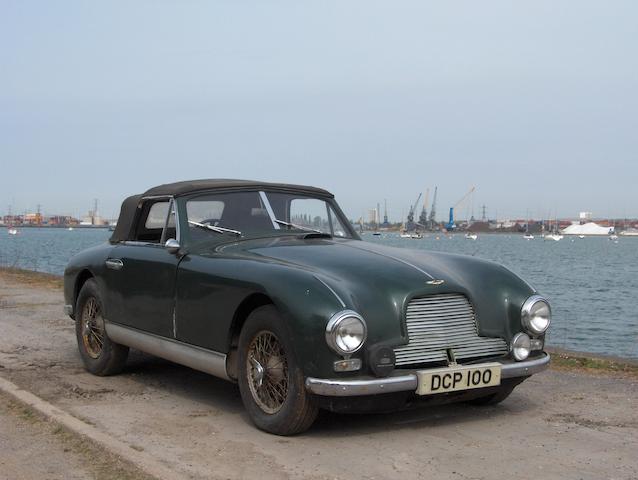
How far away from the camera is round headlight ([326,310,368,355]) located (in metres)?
4.62

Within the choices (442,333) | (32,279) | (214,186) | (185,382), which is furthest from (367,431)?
(32,279)

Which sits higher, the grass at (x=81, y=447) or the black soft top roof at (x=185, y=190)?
the black soft top roof at (x=185, y=190)

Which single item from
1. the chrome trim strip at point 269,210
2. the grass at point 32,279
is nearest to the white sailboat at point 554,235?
the grass at point 32,279

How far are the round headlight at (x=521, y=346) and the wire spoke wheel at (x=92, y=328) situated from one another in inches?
147

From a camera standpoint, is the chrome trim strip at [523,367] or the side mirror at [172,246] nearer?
the chrome trim strip at [523,367]

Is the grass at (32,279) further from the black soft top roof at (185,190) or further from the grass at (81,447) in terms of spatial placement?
the grass at (81,447)

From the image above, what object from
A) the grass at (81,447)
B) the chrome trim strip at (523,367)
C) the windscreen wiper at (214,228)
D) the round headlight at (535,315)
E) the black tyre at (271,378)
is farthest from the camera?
the windscreen wiper at (214,228)

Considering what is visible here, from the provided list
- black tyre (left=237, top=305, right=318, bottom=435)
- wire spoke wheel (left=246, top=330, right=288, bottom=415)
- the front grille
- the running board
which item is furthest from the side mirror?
the front grille

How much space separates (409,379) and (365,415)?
1.05 m

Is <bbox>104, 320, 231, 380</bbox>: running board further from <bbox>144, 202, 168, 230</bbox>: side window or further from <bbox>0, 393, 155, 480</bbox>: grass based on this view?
<bbox>0, 393, 155, 480</bbox>: grass

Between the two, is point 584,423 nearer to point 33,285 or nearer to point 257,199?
point 257,199

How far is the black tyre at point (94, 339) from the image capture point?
23.1 ft

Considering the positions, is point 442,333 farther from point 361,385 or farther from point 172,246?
point 172,246

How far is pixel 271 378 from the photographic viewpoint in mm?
5062
